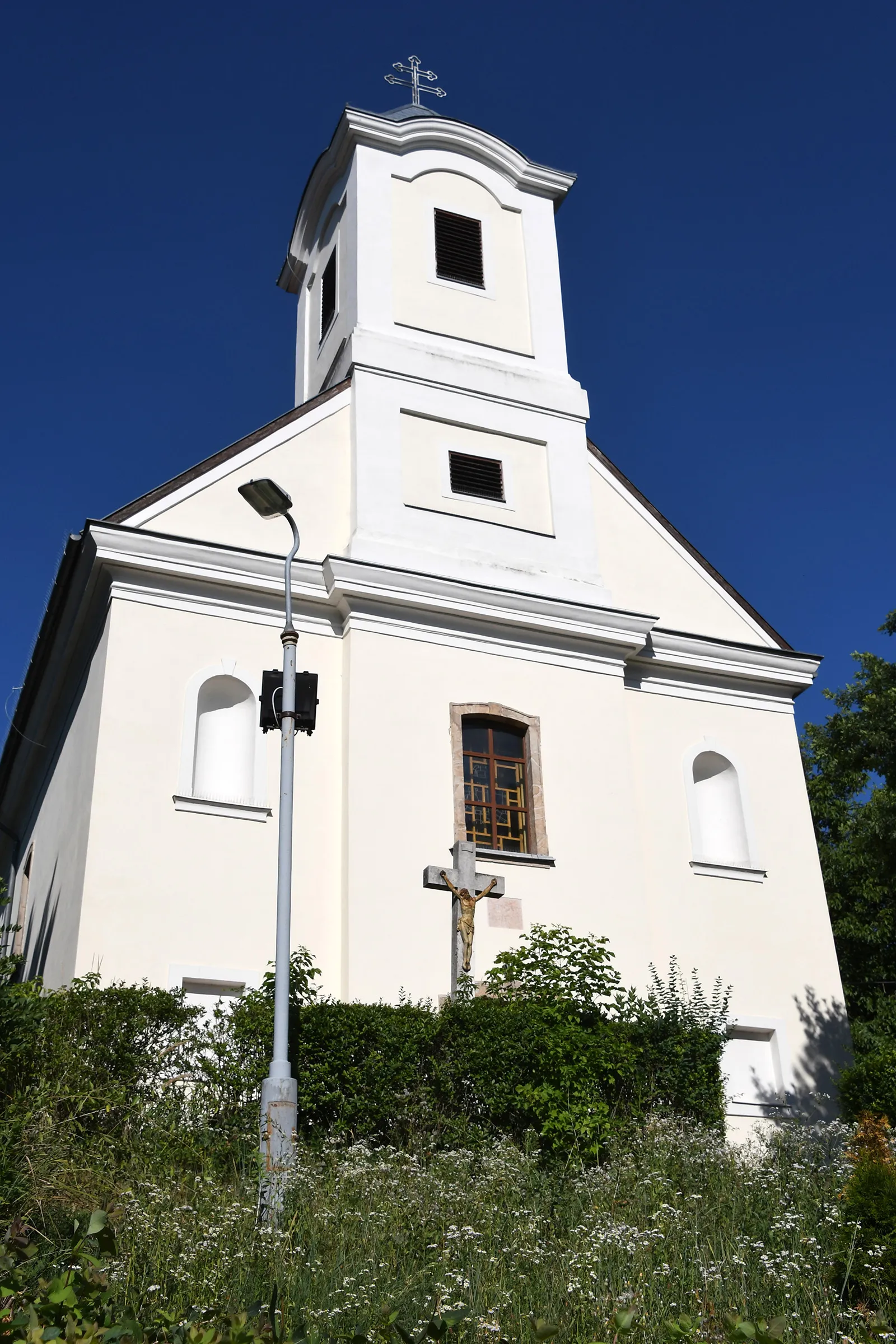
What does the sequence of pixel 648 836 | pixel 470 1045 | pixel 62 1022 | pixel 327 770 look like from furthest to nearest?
pixel 648 836 < pixel 327 770 < pixel 470 1045 < pixel 62 1022

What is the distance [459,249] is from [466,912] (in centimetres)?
1177

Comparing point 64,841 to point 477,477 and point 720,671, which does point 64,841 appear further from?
point 720,671

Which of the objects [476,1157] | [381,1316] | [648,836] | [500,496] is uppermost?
[500,496]

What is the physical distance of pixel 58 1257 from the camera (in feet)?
22.0

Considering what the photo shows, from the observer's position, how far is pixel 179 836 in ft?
50.1

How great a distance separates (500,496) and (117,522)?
5708 mm

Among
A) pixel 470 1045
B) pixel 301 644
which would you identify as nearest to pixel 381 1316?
pixel 470 1045

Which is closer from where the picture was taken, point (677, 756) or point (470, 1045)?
point (470, 1045)

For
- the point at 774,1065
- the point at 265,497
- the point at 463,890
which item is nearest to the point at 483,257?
the point at 265,497

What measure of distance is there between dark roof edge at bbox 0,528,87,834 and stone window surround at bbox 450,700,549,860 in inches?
211

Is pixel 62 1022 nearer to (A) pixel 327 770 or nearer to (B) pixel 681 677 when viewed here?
(A) pixel 327 770

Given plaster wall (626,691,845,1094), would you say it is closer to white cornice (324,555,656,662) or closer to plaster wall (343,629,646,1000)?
plaster wall (343,629,646,1000)

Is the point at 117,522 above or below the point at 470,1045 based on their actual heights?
above

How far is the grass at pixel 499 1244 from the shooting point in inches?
263
